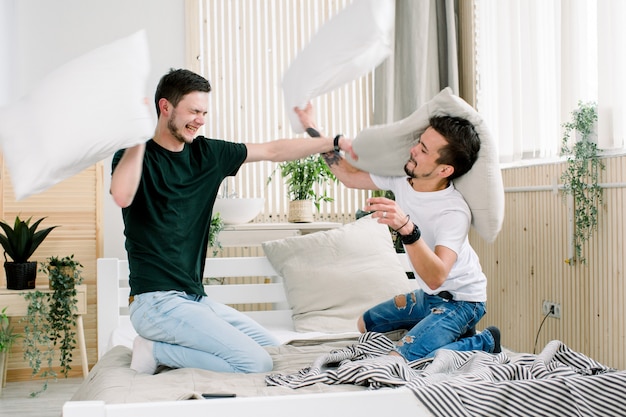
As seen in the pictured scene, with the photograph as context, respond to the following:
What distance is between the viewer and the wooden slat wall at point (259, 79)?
15.7 ft

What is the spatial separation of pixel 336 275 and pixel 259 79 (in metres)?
2.36

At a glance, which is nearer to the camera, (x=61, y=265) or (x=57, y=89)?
(x=57, y=89)

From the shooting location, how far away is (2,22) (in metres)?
3.96

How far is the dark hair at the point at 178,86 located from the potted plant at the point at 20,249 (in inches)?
72.2

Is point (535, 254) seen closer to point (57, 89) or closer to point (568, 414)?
point (568, 414)

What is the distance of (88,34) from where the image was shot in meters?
4.53

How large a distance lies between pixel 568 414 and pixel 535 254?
86.8 inches

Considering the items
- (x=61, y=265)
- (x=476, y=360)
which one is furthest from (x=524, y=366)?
(x=61, y=265)

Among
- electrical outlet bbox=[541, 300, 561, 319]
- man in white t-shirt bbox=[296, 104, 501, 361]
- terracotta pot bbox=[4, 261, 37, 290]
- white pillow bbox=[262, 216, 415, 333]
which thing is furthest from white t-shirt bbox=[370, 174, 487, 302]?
terracotta pot bbox=[4, 261, 37, 290]

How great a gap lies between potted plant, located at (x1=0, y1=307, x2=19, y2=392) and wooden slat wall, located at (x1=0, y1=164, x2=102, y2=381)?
326mm

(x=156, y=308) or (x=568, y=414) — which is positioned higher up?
(x=156, y=308)

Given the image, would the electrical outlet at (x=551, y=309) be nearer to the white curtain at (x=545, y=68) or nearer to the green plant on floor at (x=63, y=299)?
the white curtain at (x=545, y=68)

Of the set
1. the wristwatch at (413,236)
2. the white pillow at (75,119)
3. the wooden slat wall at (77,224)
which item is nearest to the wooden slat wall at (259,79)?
the wooden slat wall at (77,224)

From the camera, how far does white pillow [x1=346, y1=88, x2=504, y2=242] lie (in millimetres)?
2105
